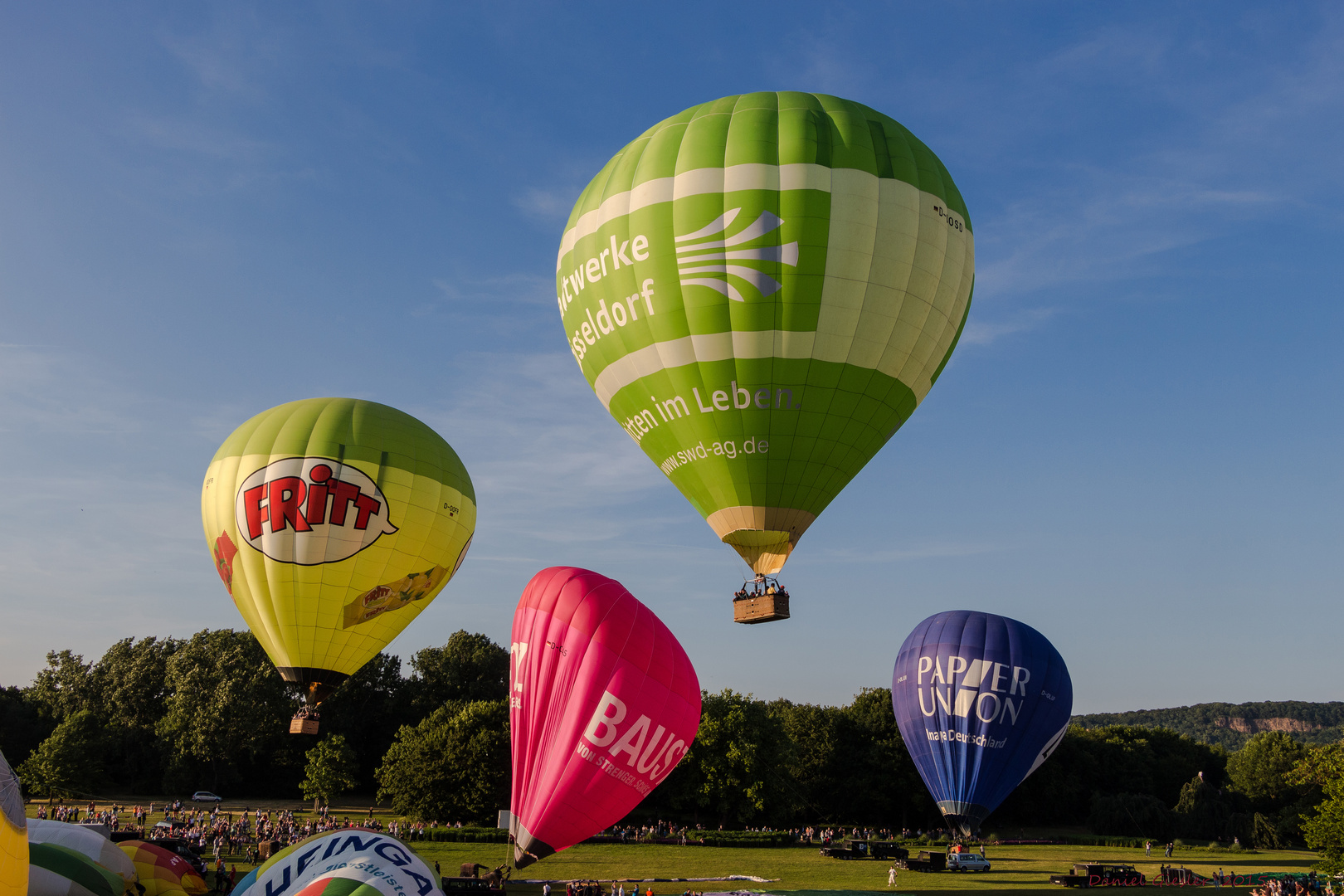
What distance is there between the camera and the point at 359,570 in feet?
74.3

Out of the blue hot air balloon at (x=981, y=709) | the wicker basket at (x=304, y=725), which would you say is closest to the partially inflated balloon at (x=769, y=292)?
the wicker basket at (x=304, y=725)

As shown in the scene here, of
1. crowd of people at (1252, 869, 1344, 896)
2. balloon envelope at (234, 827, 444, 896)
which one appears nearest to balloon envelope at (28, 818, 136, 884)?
balloon envelope at (234, 827, 444, 896)

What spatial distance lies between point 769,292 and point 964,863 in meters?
21.1

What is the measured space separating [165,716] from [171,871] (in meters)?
40.2

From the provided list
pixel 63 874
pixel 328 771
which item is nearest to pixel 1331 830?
pixel 63 874

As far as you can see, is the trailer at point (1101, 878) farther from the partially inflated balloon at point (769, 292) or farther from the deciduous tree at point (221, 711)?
the deciduous tree at point (221, 711)

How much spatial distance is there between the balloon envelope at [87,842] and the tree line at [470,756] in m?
21.9

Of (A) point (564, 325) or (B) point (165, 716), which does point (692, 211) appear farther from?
(B) point (165, 716)

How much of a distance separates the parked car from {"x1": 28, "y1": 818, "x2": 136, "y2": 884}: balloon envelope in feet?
72.7

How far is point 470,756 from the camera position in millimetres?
38281

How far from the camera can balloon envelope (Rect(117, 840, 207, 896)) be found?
17.3m

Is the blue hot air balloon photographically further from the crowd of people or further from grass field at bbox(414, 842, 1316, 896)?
the crowd of people

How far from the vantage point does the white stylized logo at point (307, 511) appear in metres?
22.2

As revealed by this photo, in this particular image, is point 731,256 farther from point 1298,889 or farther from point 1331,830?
point 1298,889
